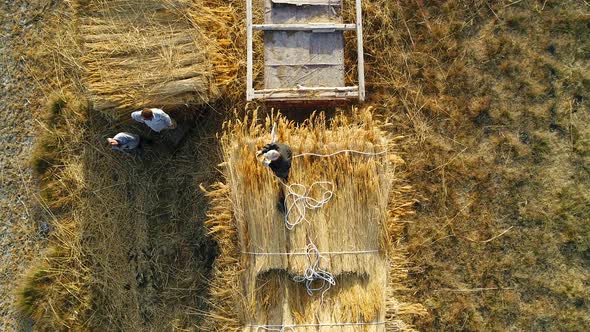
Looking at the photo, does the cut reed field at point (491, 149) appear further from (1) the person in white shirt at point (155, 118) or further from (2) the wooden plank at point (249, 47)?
(1) the person in white shirt at point (155, 118)

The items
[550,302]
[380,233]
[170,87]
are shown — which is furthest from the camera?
[550,302]

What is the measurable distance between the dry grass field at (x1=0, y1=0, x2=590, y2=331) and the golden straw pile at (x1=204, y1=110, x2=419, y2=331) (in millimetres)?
818

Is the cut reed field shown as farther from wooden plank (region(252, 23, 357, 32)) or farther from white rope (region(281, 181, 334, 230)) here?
white rope (region(281, 181, 334, 230))

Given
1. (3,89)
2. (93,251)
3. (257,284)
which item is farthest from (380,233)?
(3,89)

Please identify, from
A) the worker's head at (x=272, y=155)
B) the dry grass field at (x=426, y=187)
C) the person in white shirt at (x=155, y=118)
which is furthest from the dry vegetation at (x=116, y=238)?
the worker's head at (x=272, y=155)

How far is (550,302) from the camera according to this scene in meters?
4.48

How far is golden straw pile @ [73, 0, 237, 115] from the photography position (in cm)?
408

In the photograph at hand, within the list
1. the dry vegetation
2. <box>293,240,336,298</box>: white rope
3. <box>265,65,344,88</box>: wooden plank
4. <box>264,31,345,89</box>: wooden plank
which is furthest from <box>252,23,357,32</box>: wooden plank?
<box>293,240,336,298</box>: white rope

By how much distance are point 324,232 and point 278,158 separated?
731 millimetres

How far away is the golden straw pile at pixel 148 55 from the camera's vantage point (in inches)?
161

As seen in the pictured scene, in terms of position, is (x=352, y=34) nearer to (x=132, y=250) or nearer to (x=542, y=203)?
(x=542, y=203)

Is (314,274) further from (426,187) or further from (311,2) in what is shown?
(311,2)

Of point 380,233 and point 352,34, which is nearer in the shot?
point 380,233

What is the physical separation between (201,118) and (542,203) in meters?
3.50
